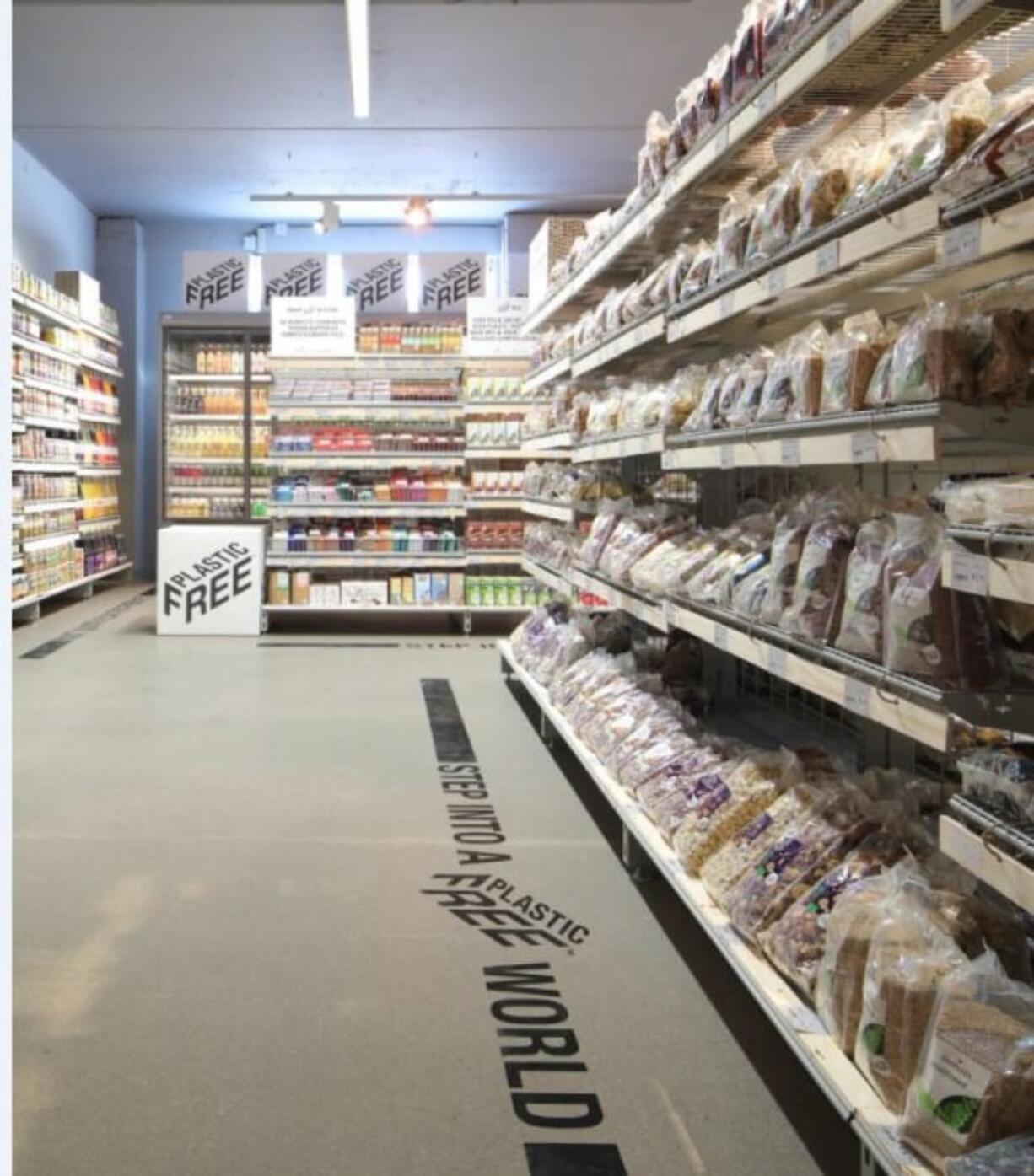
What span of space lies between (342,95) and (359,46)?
8.29 ft

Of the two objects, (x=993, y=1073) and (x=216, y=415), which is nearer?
(x=993, y=1073)

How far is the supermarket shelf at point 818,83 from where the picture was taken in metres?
2.36

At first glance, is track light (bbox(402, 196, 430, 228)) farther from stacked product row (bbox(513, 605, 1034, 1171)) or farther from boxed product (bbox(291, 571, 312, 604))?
stacked product row (bbox(513, 605, 1034, 1171))

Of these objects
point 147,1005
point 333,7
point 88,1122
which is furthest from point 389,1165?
point 333,7

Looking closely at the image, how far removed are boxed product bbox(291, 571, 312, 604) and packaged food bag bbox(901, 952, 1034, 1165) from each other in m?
7.82

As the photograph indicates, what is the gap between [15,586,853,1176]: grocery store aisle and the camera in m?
2.23

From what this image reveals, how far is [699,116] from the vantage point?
3.67 meters

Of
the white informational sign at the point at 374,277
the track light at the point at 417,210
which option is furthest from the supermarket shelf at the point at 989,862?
the track light at the point at 417,210

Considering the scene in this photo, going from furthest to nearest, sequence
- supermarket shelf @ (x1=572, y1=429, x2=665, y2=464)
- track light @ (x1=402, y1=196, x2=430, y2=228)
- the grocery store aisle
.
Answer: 1. track light @ (x1=402, y1=196, x2=430, y2=228)
2. supermarket shelf @ (x1=572, y1=429, x2=665, y2=464)
3. the grocery store aisle

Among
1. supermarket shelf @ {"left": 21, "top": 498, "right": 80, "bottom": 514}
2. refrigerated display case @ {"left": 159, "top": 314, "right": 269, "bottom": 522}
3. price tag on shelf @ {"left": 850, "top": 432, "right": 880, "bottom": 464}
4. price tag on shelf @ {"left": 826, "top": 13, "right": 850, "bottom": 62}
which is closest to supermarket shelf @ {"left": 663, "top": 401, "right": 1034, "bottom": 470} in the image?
price tag on shelf @ {"left": 850, "top": 432, "right": 880, "bottom": 464}

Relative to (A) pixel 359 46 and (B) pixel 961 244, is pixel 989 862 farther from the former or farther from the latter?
(A) pixel 359 46

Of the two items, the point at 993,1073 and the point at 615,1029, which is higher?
the point at 993,1073

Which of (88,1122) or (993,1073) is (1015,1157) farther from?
(88,1122)

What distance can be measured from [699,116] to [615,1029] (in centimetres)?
258
